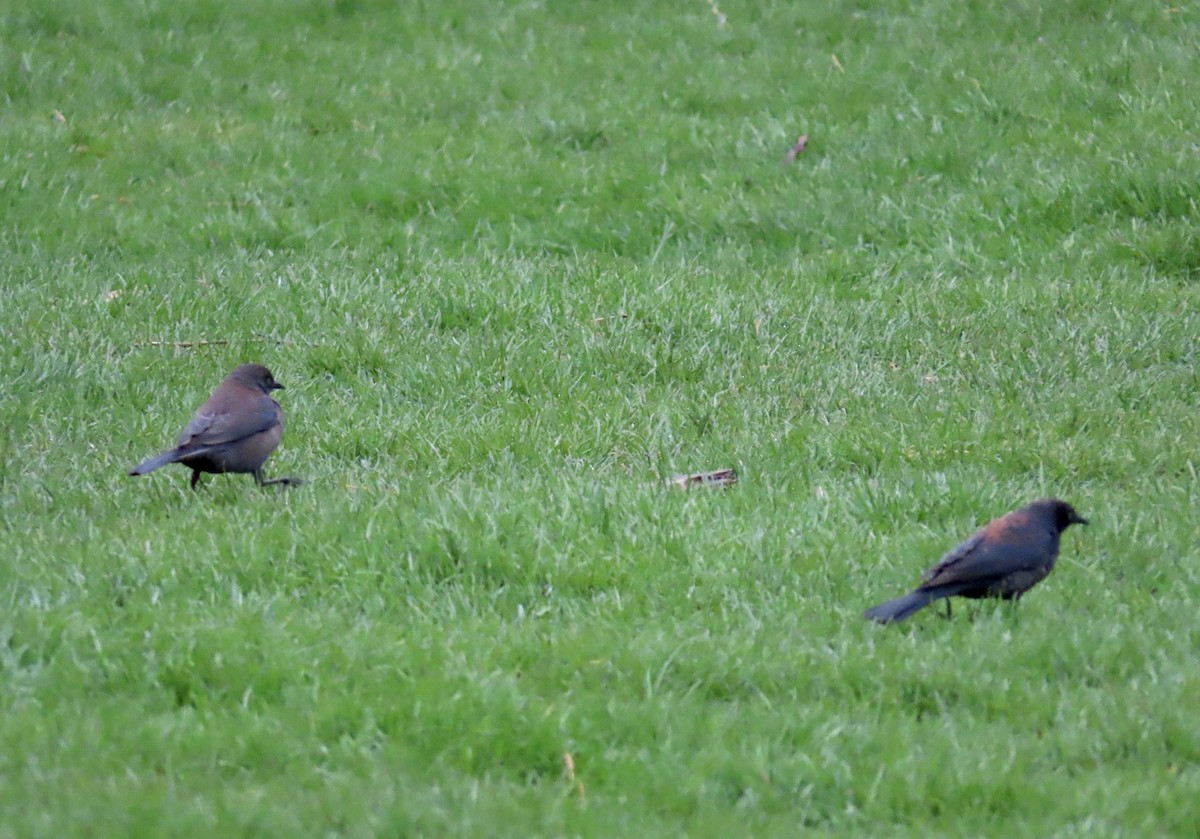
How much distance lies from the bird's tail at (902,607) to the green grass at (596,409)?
0.07 metres

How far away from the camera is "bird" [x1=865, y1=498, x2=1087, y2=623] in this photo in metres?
4.99

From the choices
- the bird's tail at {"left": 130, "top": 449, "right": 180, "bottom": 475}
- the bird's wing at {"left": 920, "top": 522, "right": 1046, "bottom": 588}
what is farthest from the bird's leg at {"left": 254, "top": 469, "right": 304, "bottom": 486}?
the bird's wing at {"left": 920, "top": 522, "right": 1046, "bottom": 588}

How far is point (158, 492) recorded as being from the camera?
6.46 metres

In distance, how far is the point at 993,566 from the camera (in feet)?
16.5

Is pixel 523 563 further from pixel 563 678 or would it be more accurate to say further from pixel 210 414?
pixel 210 414

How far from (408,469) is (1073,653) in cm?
317

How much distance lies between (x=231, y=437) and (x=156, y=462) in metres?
0.34

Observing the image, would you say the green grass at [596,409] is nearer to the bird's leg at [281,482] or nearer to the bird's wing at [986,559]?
the bird's wing at [986,559]

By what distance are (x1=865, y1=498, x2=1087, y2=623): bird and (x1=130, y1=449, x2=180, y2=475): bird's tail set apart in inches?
117

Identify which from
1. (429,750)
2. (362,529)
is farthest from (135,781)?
(362,529)

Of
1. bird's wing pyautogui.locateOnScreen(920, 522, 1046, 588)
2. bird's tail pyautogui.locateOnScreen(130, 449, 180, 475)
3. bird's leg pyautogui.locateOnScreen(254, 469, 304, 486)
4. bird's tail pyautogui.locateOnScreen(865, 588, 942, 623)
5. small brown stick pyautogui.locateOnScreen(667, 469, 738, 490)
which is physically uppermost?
bird's tail pyautogui.locateOnScreen(130, 449, 180, 475)

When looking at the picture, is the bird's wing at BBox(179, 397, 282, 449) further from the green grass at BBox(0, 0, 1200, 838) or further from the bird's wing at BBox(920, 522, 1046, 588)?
the bird's wing at BBox(920, 522, 1046, 588)

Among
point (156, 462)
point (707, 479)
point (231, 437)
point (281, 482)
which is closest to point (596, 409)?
point (707, 479)

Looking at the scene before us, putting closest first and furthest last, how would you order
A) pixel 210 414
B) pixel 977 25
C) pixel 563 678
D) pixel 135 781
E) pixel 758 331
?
pixel 135 781, pixel 563 678, pixel 210 414, pixel 758 331, pixel 977 25
